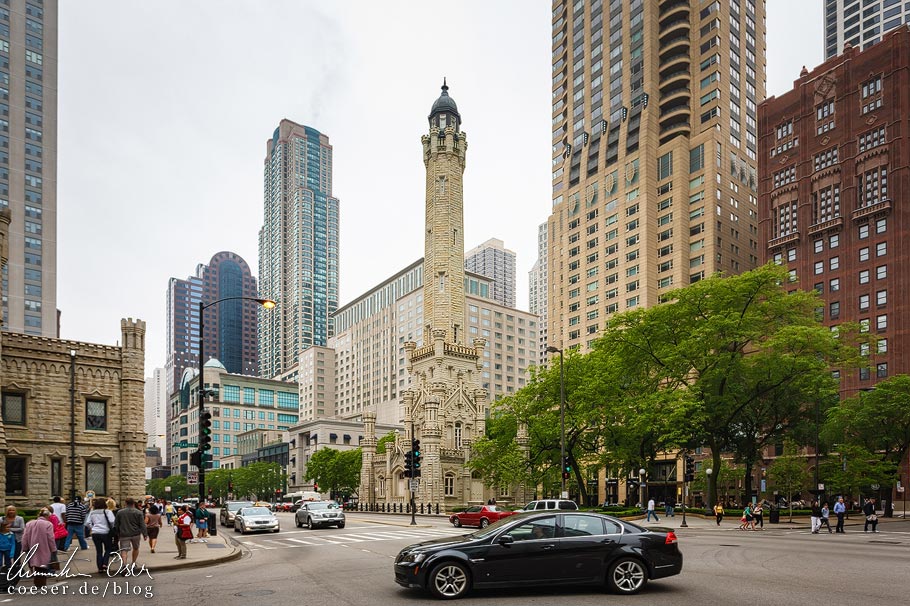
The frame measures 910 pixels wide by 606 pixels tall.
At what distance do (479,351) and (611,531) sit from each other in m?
69.5

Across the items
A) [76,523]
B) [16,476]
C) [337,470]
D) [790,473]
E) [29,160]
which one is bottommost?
[337,470]

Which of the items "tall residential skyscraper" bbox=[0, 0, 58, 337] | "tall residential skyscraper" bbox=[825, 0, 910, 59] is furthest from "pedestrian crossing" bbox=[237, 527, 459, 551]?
"tall residential skyscraper" bbox=[825, 0, 910, 59]

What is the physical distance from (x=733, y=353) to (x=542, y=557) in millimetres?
36074

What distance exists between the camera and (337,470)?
102750 mm

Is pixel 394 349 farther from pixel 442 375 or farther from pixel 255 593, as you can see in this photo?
pixel 255 593

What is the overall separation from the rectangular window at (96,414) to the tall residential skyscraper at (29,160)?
67.6m

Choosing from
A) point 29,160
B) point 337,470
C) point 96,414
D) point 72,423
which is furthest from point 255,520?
point 29,160

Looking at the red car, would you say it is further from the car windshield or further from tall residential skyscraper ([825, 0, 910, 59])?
tall residential skyscraper ([825, 0, 910, 59])

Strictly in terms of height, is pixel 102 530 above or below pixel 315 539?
above

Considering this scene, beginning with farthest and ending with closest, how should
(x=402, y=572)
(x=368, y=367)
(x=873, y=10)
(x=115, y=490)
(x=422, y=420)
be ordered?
1. (x=368, y=367)
2. (x=873, y=10)
3. (x=422, y=420)
4. (x=115, y=490)
5. (x=402, y=572)

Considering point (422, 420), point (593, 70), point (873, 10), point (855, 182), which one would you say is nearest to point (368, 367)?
point (593, 70)

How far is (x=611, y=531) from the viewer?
13.9 meters

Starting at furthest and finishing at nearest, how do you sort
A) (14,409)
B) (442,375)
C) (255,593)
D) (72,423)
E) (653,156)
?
(653,156), (442,375), (72,423), (14,409), (255,593)

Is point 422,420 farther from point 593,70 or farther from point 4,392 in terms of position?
point 593,70
